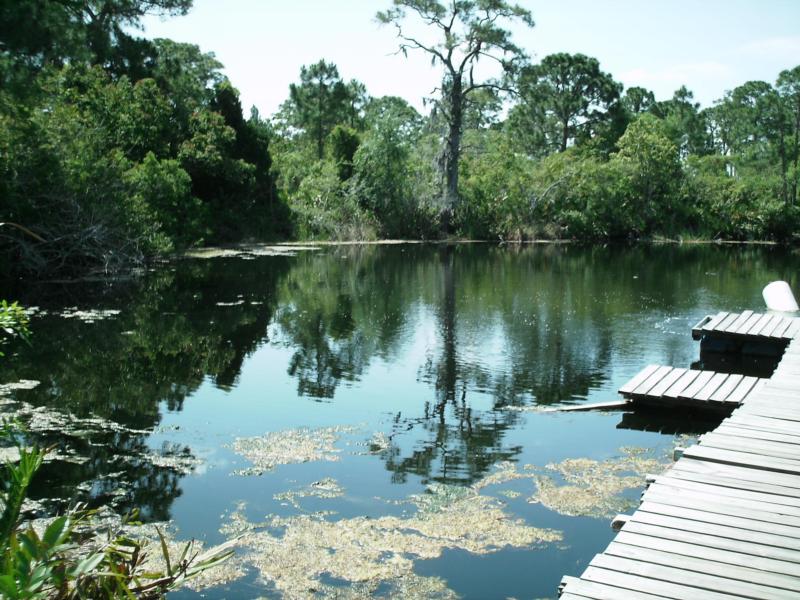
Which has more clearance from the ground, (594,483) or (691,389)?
(691,389)

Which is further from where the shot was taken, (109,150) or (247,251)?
(247,251)

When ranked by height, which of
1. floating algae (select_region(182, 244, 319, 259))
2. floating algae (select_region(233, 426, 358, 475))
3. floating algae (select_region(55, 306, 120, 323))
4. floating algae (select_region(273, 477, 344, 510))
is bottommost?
floating algae (select_region(273, 477, 344, 510))

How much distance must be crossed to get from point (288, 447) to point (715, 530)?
4.45 metres

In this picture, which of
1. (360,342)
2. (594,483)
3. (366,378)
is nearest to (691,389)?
(594,483)

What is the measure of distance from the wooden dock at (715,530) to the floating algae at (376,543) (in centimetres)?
111

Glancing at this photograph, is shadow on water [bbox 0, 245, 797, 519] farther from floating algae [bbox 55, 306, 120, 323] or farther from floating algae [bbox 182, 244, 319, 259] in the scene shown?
floating algae [bbox 182, 244, 319, 259]

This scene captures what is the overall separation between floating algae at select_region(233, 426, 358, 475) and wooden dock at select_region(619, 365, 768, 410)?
11.1 feet

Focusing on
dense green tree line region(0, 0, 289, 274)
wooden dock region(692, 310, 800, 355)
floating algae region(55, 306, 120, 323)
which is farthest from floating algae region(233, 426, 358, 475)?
floating algae region(55, 306, 120, 323)

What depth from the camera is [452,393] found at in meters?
10.5

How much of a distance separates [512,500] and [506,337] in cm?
757

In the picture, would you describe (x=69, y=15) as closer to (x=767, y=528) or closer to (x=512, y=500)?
(x=512, y=500)

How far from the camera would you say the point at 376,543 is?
232 inches

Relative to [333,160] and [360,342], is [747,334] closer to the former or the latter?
[360,342]

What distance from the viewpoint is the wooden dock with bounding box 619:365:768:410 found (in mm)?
9117
